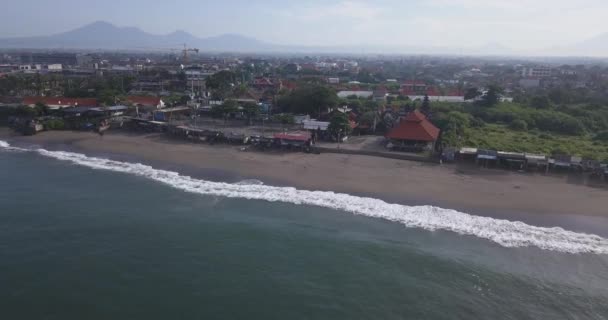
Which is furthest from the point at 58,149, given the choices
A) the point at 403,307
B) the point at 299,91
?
the point at 403,307

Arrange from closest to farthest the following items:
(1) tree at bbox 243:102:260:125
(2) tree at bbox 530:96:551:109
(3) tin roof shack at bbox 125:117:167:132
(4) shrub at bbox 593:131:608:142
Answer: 1. (4) shrub at bbox 593:131:608:142
2. (3) tin roof shack at bbox 125:117:167:132
3. (1) tree at bbox 243:102:260:125
4. (2) tree at bbox 530:96:551:109

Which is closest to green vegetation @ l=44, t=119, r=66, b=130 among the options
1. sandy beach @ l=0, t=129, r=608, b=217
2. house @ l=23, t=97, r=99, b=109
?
house @ l=23, t=97, r=99, b=109

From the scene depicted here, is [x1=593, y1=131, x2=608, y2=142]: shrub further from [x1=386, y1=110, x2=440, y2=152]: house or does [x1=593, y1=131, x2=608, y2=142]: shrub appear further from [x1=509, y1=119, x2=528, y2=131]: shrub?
[x1=386, y1=110, x2=440, y2=152]: house

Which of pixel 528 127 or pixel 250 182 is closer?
pixel 250 182

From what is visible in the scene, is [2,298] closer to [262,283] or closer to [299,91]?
[262,283]

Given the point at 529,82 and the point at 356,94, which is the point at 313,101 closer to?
the point at 356,94

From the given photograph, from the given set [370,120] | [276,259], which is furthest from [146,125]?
[276,259]

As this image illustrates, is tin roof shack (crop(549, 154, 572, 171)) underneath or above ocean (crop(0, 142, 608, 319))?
above
